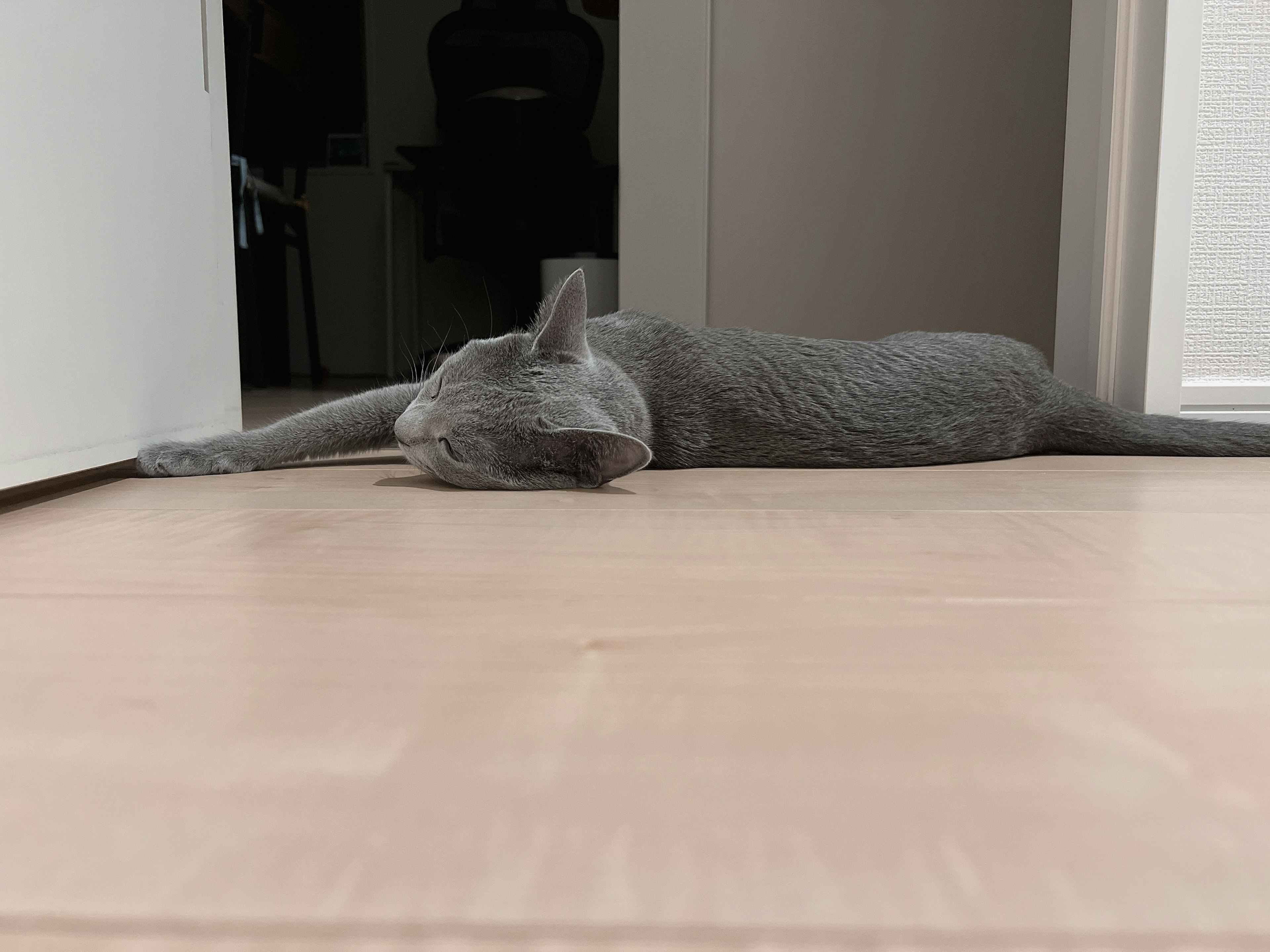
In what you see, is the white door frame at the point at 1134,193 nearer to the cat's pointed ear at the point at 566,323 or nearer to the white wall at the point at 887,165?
the white wall at the point at 887,165

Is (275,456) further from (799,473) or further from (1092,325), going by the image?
(1092,325)

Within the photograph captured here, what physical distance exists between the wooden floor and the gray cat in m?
0.38

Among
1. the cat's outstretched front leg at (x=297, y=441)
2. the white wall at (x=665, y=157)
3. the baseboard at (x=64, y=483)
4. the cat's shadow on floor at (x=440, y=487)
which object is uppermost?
the white wall at (x=665, y=157)

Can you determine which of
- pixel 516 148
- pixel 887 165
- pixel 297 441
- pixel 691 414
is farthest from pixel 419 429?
pixel 516 148

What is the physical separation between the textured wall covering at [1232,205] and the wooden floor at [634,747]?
3.42ft

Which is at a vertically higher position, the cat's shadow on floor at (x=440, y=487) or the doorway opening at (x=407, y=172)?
the doorway opening at (x=407, y=172)

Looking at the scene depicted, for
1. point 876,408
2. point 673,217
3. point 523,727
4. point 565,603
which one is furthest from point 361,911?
point 673,217

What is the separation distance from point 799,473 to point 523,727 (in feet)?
2.96

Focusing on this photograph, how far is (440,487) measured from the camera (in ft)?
3.60

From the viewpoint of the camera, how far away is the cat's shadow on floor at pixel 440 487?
3.43ft

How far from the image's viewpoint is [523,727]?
363 millimetres

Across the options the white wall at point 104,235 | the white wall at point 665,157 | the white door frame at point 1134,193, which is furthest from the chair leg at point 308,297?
the white door frame at point 1134,193

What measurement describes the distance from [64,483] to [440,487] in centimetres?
43

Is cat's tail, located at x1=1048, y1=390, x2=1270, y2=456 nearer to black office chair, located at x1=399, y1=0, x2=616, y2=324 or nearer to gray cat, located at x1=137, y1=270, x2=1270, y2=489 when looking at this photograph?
gray cat, located at x1=137, y1=270, x2=1270, y2=489
